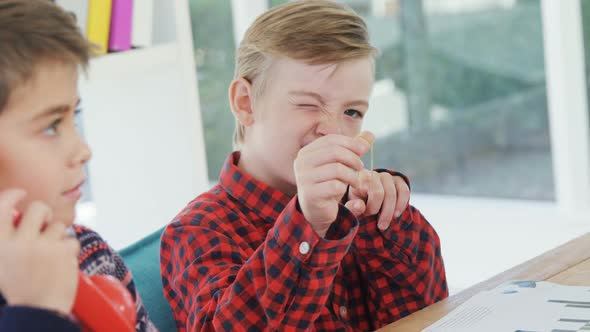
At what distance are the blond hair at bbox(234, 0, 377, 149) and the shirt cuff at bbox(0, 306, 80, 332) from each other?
2.48ft

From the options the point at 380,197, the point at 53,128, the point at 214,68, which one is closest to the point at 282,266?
the point at 380,197

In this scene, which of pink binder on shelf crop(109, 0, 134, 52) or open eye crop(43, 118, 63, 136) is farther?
pink binder on shelf crop(109, 0, 134, 52)

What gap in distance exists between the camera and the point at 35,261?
0.82 m

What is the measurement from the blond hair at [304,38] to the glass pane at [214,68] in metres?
2.28

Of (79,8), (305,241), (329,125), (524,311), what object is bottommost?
(524,311)

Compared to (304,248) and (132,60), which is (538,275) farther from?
(132,60)

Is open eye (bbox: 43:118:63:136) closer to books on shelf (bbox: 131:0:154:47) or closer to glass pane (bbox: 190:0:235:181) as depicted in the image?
books on shelf (bbox: 131:0:154:47)

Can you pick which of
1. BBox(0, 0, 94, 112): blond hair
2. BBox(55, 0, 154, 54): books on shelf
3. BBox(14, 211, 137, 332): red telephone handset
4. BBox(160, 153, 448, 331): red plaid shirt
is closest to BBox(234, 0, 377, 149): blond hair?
BBox(160, 153, 448, 331): red plaid shirt

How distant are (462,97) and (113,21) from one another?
5.36ft

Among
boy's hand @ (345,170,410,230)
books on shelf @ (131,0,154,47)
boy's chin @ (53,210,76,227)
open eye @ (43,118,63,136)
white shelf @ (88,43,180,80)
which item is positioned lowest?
boy's hand @ (345,170,410,230)

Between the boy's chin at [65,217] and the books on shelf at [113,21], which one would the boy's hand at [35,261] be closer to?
the boy's chin at [65,217]

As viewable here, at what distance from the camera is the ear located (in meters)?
1.57

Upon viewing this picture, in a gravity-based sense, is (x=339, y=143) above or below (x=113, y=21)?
below

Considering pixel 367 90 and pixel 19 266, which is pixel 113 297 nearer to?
pixel 19 266
